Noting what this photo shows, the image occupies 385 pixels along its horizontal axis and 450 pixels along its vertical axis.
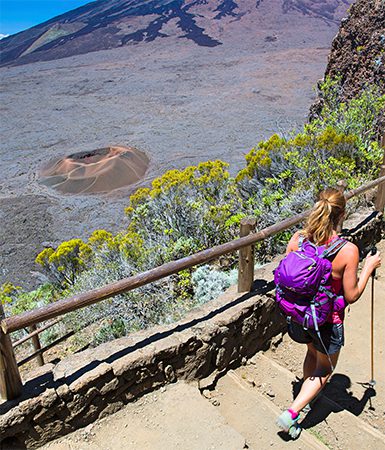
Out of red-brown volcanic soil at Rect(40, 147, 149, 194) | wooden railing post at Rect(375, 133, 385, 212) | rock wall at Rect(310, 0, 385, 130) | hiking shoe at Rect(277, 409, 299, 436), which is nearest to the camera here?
hiking shoe at Rect(277, 409, 299, 436)

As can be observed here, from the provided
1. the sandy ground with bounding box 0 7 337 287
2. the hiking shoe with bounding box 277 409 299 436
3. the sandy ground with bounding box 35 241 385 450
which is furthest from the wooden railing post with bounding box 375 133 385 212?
the sandy ground with bounding box 0 7 337 287

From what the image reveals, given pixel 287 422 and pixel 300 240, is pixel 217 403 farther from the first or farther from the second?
pixel 300 240

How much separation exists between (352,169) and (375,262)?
4379mm

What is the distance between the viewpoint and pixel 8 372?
2.64 metres

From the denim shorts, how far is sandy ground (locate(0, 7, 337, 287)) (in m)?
8.99

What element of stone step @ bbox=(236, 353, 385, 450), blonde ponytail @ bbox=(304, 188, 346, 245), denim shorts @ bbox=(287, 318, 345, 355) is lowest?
stone step @ bbox=(236, 353, 385, 450)

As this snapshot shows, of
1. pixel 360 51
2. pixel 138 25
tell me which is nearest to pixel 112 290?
pixel 360 51

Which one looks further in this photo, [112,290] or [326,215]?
[112,290]

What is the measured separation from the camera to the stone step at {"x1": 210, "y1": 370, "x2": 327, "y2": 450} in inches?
115

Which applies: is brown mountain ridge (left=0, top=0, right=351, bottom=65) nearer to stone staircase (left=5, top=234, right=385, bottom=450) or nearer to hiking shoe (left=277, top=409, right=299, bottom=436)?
stone staircase (left=5, top=234, right=385, bottom=450)

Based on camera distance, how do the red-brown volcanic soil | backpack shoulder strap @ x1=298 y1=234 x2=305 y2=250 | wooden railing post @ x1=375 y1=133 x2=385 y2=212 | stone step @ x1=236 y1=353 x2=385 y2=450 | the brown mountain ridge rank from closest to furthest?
backpack shoulder strap @ x1=298 y1=234 x2=305 y2=250 < stone step @ x1=236 y1=353 x2=385 y2=450 < wooden railing post @ x1=375 y1=133 x2=385 y2=212 < the red-brown volcanic soil < the brown mountain ridge

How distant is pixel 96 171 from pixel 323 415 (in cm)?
1808

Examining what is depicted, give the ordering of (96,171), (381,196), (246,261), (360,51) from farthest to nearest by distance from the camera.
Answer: (96,171), (360,51), (381,196), (246,261)

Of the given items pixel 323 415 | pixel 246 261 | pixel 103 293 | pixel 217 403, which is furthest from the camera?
pixel 246 261
